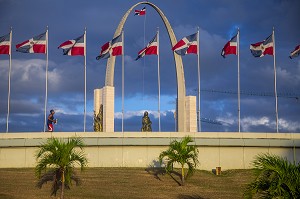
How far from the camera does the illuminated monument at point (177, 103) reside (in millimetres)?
48000

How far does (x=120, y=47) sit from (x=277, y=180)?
3192 cm

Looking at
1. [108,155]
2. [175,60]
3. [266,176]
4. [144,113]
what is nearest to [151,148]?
[108,155]

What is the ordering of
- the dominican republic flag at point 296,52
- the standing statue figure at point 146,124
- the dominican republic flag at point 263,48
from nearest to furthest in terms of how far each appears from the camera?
the dominican republic flag at point 263,48
the dominican republic flag at point 296,52
the standing statue figure at point 146,124

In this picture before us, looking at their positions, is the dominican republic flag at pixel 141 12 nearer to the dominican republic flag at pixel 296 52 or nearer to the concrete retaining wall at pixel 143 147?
the concrete retaining wall at pixel 143 147

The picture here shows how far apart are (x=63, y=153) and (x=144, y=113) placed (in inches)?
828

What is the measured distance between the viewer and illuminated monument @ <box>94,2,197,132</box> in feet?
157

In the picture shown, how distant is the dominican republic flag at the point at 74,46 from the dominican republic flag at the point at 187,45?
9648mm

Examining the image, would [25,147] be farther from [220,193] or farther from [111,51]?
[220,193]

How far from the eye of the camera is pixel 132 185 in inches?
1339

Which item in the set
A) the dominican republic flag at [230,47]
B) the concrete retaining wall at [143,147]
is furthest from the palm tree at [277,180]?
the dominican republic flag at [230,47]

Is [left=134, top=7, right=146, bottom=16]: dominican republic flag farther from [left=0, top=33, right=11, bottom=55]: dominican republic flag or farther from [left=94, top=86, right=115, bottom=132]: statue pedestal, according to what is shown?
[left=0, top=33, right=11, bottom=55]: dominican republic flag

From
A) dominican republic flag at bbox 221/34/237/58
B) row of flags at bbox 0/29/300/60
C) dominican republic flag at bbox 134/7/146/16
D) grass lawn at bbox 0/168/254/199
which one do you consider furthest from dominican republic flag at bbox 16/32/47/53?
dominican republic flag at bbox 221/34/237/58

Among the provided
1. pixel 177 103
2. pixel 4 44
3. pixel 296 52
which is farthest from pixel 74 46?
pixel 296 52

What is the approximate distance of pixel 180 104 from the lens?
53.5 m
